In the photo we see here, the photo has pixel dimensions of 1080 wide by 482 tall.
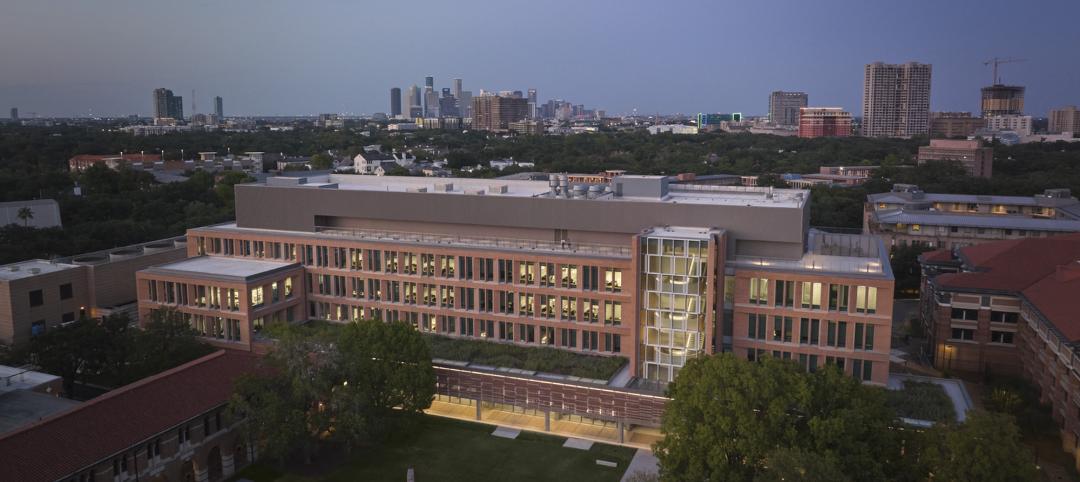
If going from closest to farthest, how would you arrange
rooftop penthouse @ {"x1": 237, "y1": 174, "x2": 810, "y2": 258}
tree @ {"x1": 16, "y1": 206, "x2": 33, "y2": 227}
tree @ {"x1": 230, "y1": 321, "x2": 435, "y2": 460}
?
tree @ {"x1": 230, "y1": 321, "x2": 435, "y2": 460} → rooftop penthouse @ {"x1": 237, "y1": 174, "x2": 810, "y2": 258} → tree @ {"x1": 16, "y1": 206, "x2": 33, "y2": 227}

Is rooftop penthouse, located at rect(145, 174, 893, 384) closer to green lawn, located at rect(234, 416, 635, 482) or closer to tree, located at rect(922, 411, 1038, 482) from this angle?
green lawn, located at rect(234, 416, 635, 482)

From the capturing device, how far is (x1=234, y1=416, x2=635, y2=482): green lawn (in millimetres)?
51062

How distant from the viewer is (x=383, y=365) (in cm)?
5206

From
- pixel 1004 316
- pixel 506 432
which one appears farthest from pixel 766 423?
pixel 1004 316

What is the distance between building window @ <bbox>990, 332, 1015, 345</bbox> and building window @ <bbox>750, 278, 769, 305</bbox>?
28.0 meters

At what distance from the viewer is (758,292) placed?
191 ft

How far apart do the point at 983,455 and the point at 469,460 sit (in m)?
31.8

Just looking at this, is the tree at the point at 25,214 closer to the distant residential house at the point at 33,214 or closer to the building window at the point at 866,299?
the distant residential house at the point at 33,214

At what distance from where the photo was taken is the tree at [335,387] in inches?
1907

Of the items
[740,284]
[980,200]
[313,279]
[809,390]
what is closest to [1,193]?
[313,279]

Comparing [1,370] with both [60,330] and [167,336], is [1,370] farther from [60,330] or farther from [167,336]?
[167,336]

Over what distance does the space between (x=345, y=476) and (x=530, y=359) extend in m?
17.4

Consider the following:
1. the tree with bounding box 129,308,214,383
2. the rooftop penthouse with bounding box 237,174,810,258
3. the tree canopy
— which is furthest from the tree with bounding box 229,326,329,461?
the rooftop penthouse with bounding box 237,174,810,258

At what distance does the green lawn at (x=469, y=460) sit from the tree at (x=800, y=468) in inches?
623
